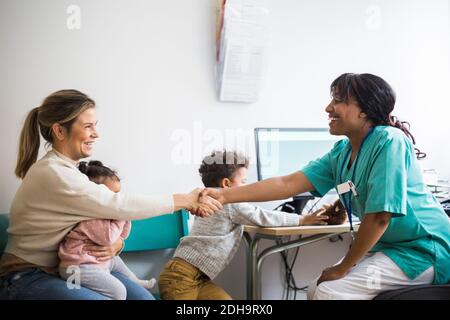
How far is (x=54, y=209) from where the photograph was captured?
1451 millimetres

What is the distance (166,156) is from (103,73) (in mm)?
462

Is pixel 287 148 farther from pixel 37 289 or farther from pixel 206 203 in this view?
pixel 37 289

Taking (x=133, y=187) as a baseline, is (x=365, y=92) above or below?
above

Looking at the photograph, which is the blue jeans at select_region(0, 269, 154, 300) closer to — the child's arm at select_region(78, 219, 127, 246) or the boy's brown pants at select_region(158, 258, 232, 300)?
the child's arm at select_region(78, 219, 127, 246)

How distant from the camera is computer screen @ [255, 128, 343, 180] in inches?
95.2

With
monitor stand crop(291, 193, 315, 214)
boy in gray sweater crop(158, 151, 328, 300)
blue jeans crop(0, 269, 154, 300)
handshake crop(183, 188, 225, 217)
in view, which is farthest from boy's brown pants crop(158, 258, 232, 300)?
monitor stand crop(291, 193, 315, 214)

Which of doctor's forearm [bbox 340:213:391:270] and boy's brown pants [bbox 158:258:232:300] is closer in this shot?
doctor's forearm [bbox 340:213:391:270]

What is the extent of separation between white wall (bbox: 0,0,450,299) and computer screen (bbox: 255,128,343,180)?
16 centimetres

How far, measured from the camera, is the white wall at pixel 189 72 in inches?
84.9

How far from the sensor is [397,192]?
4.79 feet

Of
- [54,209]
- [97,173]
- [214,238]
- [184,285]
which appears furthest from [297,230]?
[54,209]

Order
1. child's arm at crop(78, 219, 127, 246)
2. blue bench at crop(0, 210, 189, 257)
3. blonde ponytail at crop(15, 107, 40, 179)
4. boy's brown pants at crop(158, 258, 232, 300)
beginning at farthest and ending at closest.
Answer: blue bench at crop(0, 210, 189, 257) < boy's brown pants at crop(158, 258, 232, 300) < blonde ponytail at crop(15, 107, 40, 179) < child's arm at crop(78, 219, 127, 246)
